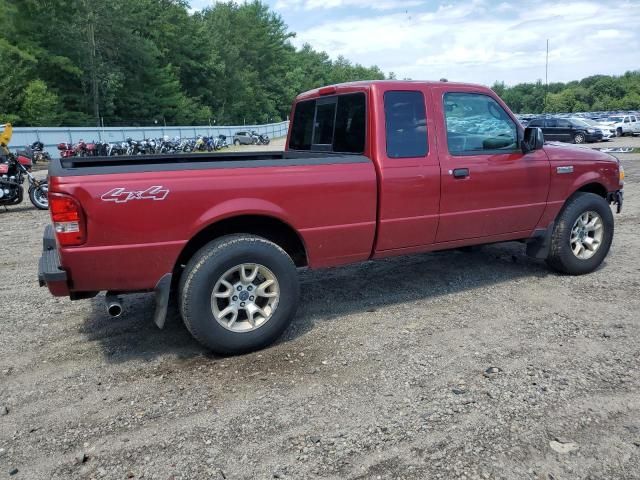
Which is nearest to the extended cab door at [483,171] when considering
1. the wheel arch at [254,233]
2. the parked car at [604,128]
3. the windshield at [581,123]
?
the wheel arch at [254,233]

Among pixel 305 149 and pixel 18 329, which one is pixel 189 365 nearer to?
pixel 18 329

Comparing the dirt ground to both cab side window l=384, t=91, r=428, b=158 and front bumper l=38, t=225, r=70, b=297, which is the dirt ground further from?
cab side window l=384, t=91, r=428, b=158

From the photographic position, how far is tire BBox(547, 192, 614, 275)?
5.53 metres

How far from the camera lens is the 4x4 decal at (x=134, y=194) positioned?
3424 millimetres

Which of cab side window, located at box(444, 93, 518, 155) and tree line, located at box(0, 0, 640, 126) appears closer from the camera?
cab side window, located at box(444, 93, 518, 155)

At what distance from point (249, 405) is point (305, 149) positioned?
118 inches

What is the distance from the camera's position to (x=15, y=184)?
34.2ft

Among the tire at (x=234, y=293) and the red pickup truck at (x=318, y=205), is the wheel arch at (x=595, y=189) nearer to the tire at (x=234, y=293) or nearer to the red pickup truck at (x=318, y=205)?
the red pickup truck at (x=318, y=205)

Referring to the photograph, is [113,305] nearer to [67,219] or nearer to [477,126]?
[67,219]

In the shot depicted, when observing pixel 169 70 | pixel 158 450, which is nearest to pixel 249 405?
pixel 158 450

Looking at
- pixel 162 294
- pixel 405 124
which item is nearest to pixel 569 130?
pixel 405 124

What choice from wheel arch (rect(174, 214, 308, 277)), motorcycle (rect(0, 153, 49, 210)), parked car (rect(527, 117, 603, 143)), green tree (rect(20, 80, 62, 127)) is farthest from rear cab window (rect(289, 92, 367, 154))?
green tree (rect(20, 80, 62, 127))

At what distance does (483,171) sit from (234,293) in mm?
2564

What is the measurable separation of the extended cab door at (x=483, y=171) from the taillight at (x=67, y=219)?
292 centimetres
